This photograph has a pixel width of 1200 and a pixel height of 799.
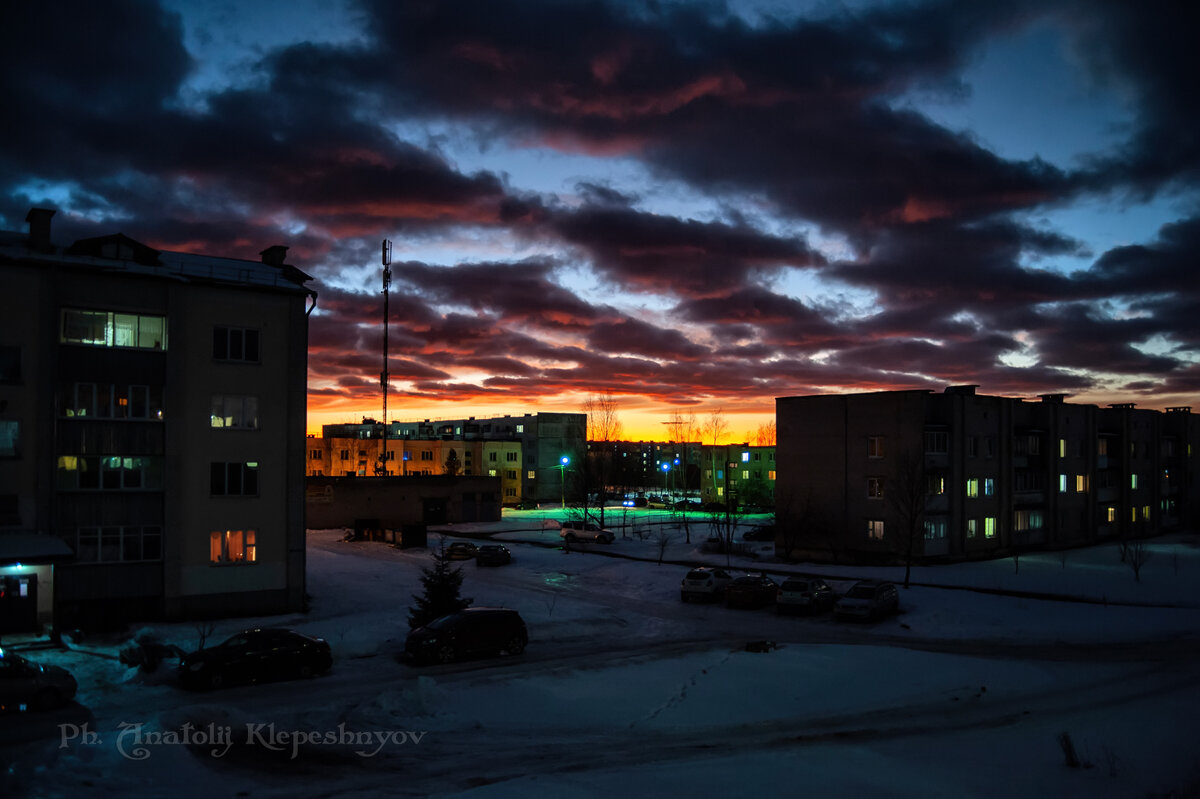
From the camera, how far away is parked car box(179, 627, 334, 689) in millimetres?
21531

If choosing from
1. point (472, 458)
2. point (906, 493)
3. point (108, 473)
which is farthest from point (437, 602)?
point (472, 458)

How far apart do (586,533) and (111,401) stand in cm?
3943

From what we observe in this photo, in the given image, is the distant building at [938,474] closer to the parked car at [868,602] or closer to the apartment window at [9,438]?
the parked car at [868,602]

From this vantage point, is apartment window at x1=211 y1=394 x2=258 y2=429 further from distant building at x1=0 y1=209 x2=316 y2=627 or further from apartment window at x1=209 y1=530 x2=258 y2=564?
apartment window at x1=209 y1=530 x2=258 y2=564

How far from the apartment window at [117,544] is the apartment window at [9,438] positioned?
345cm

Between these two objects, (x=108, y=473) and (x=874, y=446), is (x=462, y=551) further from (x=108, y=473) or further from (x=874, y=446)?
(x=874, y=446)

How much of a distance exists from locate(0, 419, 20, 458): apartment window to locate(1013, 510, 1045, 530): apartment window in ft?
188

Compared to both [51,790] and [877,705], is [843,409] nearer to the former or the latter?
[877,705]

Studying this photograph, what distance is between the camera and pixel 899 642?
3005 cm

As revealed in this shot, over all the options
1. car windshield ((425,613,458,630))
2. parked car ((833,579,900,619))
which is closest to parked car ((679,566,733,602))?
parked car ((833,579,900,619))

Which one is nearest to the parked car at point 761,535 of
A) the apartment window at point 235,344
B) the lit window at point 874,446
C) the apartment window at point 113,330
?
the lit window at point 874,446

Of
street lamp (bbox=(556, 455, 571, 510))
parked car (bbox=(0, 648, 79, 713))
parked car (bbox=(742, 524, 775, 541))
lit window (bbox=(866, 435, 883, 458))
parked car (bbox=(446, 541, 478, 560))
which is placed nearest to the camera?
parked car (bbox=(0, 648, 79, 713))

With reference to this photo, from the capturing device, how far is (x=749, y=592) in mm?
37219

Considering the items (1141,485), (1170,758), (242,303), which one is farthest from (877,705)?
(1141,485)
